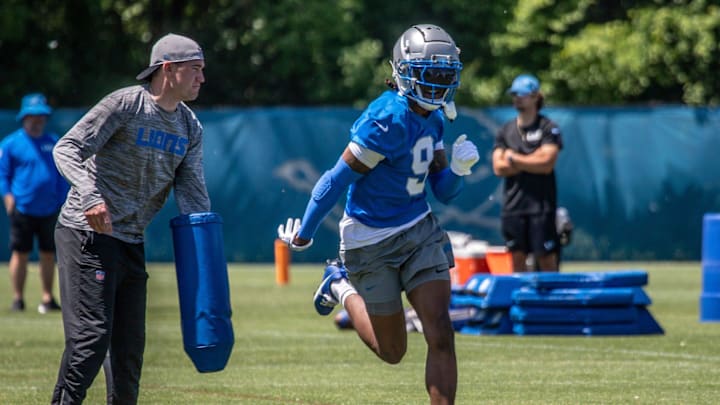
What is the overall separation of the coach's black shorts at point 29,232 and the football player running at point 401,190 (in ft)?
28.7

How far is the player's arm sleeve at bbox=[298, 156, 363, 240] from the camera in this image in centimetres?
738

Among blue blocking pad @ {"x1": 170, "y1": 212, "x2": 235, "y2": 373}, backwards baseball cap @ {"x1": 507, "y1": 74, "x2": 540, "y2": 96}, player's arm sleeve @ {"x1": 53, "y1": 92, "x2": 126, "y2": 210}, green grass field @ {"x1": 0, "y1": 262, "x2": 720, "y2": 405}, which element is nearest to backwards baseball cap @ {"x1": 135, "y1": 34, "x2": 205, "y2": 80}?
player's arm sleeve @ {"x1": 53, "y1": 92, "x2": 126, "y2": 210}

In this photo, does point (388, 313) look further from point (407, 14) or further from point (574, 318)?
point (407, 14)

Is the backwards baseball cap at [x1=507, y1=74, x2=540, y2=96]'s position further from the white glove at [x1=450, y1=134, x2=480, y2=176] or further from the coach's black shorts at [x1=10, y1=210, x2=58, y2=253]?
the white glove at [x1=450, y1=134, x2=480, y2=176]

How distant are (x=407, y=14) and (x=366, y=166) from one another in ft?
88.3

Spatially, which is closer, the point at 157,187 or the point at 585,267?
the point at 157,187

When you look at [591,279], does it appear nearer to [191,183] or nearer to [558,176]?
[191,183]

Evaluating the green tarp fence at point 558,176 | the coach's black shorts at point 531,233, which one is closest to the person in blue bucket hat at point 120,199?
the coach's black shorts at point 531,233

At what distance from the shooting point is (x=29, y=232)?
15.9m

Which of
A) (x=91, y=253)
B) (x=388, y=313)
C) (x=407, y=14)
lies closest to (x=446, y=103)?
(x=388, y=313)

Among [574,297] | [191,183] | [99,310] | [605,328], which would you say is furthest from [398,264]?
[605,328]

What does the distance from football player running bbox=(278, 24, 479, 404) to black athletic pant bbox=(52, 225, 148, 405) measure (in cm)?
101

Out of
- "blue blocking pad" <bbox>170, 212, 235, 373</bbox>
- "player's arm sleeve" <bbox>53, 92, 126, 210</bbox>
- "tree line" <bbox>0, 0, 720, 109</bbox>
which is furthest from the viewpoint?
"tree line" <bbox>0, 0, 720, 109</bbox>

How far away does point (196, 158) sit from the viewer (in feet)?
23.7
